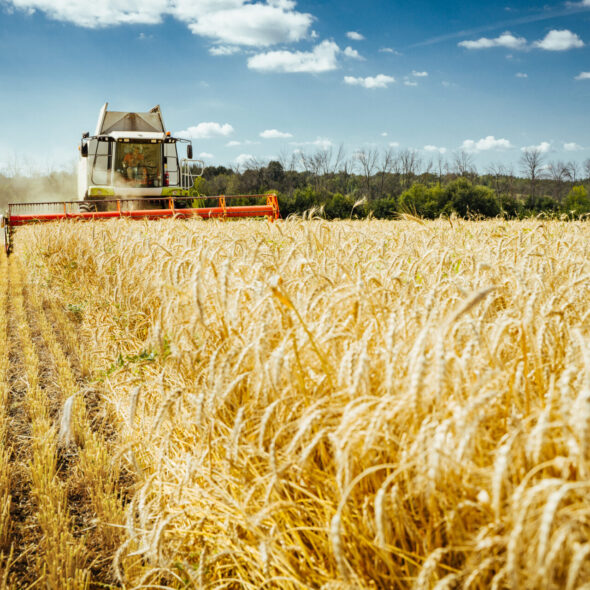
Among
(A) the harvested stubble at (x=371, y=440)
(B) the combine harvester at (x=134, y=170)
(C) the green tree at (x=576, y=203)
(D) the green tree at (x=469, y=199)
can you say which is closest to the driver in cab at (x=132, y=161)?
(B) the combine harvester at (x=134, y=170)

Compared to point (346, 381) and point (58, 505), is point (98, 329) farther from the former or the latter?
point (346, 381)

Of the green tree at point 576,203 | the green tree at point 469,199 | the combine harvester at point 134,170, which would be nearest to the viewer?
the combine harvester at point 134,170

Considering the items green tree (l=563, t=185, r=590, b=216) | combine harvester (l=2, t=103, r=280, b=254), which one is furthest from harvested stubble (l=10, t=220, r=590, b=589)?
combine harvester (l=2, t=103, r=280, b=254)

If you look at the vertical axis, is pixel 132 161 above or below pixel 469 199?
below

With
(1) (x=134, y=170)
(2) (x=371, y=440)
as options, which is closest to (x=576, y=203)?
(1) (x=134, y=170)

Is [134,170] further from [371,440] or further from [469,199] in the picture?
[469,199]

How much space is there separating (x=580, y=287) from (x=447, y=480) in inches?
59.4

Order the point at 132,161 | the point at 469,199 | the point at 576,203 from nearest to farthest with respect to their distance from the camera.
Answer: the point at 132,161 < the point at 576,203 < the point at 469,199

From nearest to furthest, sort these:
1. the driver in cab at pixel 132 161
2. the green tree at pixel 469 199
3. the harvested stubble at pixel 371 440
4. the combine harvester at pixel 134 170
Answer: the harvested stubble at pixel 371 440 → the combine harvester at pixel 134 170 → the driver in cab at pixel 132 161 → the green tree at pixel 469 199

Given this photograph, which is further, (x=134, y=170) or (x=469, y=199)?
(x=469, y=199)

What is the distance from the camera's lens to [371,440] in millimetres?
1243

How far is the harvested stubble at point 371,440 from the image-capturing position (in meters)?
1.10

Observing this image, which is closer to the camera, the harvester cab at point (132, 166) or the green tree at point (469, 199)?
the harvester cab at point (132, 166)

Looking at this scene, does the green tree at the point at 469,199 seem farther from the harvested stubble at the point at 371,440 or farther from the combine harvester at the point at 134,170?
the harvested stubble at the point at 371,440
